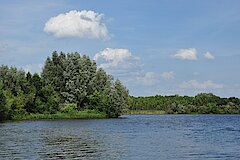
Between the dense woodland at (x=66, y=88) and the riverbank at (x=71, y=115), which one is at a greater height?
the dense woodland at (x=66, y=88)

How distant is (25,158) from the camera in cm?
3388

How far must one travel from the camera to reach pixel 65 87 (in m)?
125

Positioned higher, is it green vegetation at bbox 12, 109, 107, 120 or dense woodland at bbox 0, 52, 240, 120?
dense woodland at bbox 0, 52, 240, 120

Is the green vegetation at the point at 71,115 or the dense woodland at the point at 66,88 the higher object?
the dense woodland at the point at 66,88

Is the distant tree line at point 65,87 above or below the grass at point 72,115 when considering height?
above

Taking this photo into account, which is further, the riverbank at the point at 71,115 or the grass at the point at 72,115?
the grass at the point at 72,115

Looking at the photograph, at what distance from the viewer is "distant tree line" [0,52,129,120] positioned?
11288cm

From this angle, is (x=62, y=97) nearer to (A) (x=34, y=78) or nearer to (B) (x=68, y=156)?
(A) (x=34, y=78)

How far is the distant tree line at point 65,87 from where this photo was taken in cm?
11288

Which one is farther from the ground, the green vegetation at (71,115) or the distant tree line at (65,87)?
the distant tree line at (65,87)

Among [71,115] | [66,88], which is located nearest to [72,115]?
[71,115]

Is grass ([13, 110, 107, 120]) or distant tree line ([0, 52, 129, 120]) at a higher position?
distant tree line ([0, 52, 129, 120])

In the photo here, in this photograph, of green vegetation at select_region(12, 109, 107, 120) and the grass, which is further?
the grass

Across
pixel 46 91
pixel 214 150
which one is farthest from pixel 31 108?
pixel 214 150
